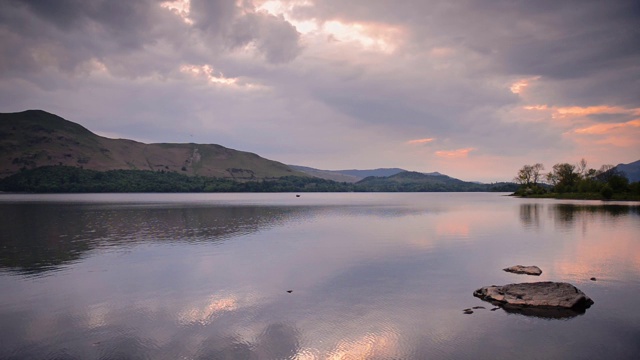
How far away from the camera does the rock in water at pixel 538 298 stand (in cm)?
2111

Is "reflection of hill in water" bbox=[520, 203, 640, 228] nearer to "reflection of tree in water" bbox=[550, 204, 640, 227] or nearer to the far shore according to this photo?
"reflection of tree in water" bbox=[550, 204, 640, 227]

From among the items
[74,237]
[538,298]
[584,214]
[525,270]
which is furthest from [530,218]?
[74,237]

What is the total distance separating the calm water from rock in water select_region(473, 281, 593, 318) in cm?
81

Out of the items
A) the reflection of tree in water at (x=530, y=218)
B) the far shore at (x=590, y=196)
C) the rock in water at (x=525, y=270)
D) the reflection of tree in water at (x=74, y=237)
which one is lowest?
the reflection of tree in water at (x=74, y=237)

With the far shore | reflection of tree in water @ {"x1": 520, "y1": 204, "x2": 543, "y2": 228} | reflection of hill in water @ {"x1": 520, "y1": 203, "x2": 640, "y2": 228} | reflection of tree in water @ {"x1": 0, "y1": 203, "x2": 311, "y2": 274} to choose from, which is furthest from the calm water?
the far shore

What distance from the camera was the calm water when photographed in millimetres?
16406

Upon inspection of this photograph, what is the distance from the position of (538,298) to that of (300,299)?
548 inches

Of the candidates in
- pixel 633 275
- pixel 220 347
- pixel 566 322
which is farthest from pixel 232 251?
pixel 633 275

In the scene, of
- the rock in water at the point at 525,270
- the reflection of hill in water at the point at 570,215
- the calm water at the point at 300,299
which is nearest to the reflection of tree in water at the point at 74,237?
the calm water at the point at 300,299

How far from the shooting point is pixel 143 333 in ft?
58.5

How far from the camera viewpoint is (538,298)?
71.9 ft

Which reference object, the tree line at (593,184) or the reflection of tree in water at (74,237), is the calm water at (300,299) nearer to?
the reflection of tree in water at (74,237)

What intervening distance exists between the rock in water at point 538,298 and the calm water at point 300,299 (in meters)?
0.81

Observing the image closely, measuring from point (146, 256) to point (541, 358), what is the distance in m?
34.1
